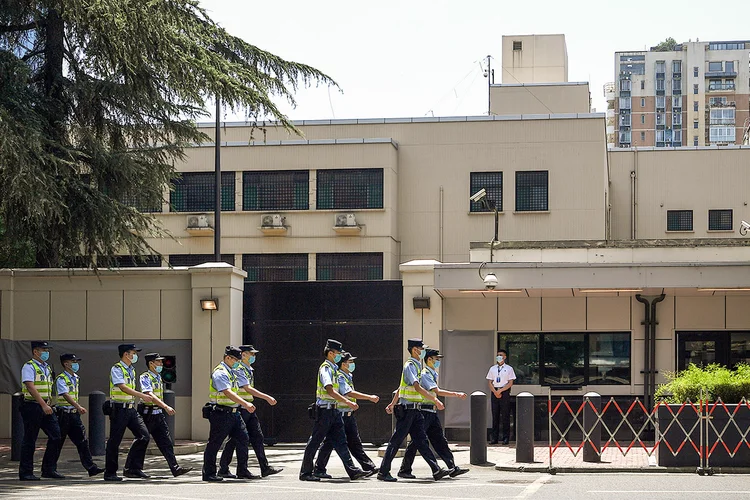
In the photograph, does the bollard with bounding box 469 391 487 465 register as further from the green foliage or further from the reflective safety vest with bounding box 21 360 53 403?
Result: the reflective safety vest with bounding box 21 360 53 403

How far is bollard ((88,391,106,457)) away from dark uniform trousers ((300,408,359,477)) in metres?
6.24

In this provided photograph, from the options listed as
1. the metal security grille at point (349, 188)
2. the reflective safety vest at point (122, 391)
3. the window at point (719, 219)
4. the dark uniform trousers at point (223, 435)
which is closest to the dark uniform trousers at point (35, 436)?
the reflective safety vest at point (122, 391)

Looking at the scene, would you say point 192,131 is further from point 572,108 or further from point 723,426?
point 572,108

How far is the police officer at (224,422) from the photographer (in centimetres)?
1639

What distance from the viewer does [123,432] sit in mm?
17000

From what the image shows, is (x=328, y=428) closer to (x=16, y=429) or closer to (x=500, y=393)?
(x=16, y=429)

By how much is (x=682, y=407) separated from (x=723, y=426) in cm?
65

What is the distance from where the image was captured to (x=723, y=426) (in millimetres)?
17328

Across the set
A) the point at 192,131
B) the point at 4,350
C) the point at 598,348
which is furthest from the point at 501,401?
the point at 4,350

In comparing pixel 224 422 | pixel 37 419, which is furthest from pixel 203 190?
pixel 224 422

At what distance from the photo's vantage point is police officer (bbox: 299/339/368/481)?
16562 mm

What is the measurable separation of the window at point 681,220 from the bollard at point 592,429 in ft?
94.1

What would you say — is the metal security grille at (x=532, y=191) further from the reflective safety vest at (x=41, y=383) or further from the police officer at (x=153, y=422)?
Result: the reflective safety vest at (x=41, y=383)

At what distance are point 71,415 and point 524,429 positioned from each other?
7.09 metres
